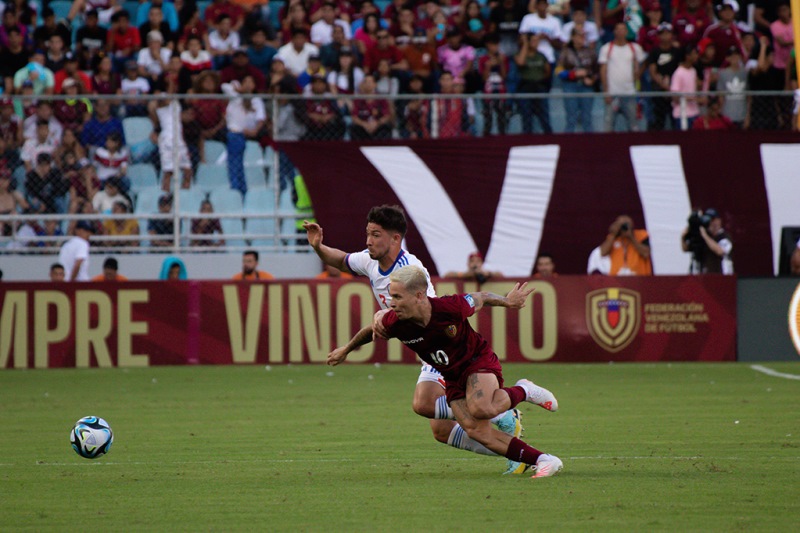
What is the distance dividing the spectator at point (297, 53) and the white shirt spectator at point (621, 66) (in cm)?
532

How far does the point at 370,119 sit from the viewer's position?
20469 mm

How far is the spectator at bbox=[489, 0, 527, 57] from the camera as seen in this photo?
22.5m

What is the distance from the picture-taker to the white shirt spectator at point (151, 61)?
2234cm

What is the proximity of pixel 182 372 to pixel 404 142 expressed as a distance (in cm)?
547

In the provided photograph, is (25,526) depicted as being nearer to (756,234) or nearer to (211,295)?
(211,295)

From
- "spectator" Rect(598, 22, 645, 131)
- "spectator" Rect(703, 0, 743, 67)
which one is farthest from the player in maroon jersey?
"spectator" Rect(703, 0, 743, 67)

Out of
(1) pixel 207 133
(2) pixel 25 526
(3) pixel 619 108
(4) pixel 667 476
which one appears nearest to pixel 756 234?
(3) pixel 619 108

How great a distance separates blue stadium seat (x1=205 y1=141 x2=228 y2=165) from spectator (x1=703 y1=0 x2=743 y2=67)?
883cm

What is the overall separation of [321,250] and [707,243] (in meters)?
10.9

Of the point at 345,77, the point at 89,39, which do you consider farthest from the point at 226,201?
the point at 89,39

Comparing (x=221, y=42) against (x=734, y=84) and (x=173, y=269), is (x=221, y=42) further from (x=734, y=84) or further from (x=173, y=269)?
(x=734, y=84)

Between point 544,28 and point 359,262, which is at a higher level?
point 544,28

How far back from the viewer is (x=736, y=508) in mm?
7109

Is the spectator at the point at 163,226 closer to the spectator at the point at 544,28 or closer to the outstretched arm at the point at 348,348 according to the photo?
the spectator at the point at 544,28
